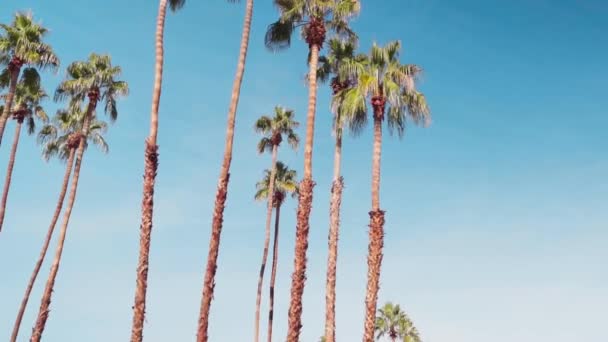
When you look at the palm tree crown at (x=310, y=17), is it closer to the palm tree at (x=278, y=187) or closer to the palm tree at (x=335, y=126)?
the palm tree at (x=335, y=126)

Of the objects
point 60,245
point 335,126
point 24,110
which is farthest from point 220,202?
point 24,110

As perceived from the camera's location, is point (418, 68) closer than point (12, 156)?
Yes

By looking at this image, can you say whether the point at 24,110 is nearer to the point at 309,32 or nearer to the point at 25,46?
the point at 25,46

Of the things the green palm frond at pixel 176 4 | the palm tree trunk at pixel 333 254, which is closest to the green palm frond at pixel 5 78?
the green palm frond at pixel 176 4

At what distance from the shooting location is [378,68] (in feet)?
89.2

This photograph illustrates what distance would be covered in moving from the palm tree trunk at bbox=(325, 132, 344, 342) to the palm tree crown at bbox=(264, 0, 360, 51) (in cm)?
656

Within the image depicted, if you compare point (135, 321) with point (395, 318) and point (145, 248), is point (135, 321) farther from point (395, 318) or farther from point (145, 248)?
point (395, 318)

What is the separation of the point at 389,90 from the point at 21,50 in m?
22.7

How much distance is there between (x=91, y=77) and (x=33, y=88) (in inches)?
172

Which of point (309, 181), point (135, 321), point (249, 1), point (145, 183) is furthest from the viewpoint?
point (249, 1)

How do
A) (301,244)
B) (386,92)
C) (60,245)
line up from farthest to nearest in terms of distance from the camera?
(60,245)
(386,92)
(301,244)

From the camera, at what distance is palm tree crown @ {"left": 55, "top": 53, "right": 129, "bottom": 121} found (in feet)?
123

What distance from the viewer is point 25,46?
35.1 metres

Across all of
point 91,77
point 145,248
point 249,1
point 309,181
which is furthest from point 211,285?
point 91,77
